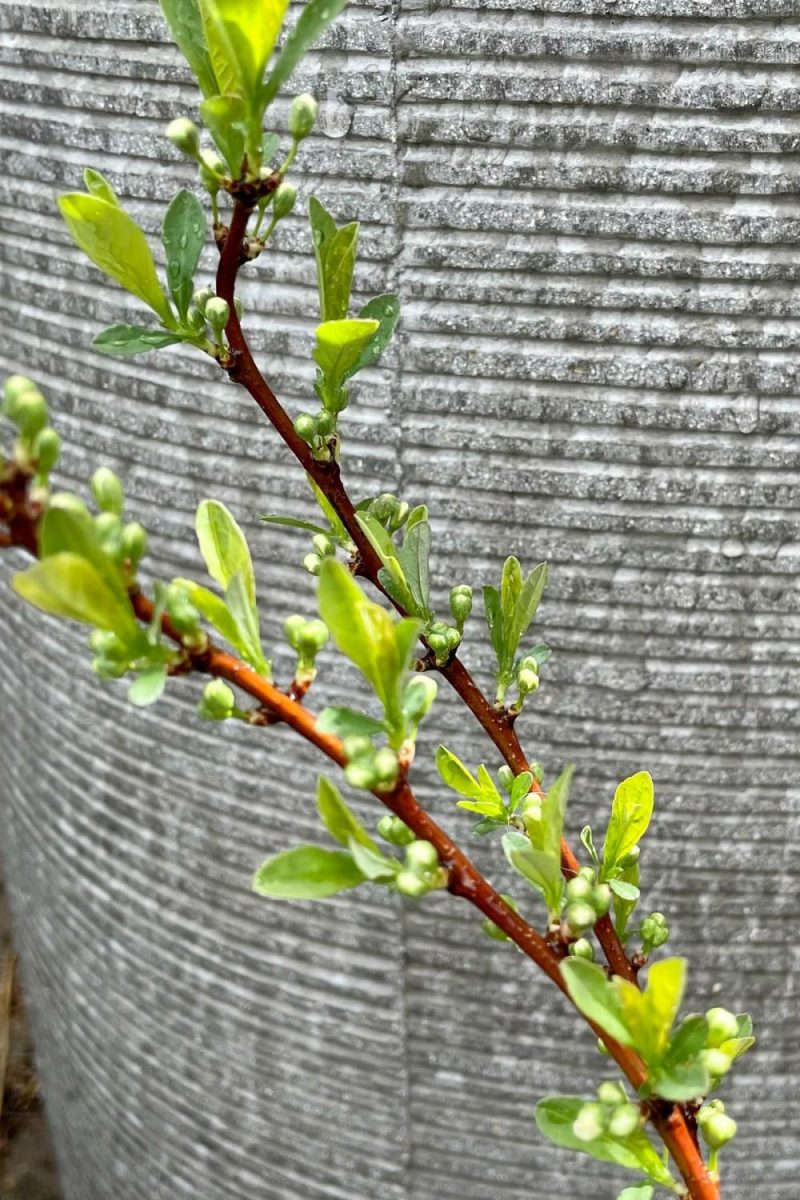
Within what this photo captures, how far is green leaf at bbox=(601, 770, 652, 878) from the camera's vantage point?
26cm

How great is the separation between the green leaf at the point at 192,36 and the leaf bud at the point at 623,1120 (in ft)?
0.65

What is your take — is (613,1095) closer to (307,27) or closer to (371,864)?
(371,864)

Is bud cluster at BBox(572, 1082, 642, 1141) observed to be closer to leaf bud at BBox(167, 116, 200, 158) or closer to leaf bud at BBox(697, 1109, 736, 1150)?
leaf bud at BBox(697, 1109, 736, 1150)

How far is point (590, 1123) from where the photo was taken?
19 centimetres

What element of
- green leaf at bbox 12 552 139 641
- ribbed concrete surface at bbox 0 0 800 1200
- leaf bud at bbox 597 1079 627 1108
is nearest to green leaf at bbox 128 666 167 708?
green leaf at bbox 12 552 139 641

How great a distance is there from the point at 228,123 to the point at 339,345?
0.15 ft

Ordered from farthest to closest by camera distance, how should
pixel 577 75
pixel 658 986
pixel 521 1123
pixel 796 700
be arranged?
pixel 521 1123 < pixel 796 700 < pixel 577 75 < pixel 658 986

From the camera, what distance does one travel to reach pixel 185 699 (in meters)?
0.59

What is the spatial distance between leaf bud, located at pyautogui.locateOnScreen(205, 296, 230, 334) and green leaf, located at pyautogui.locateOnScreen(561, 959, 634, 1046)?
Result: 137 mm

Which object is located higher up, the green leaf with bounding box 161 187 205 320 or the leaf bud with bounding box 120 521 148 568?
the green leaf with bounding box 161 187 205 320

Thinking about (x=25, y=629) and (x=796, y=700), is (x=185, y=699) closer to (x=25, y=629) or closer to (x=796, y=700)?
(x=25, y=629)

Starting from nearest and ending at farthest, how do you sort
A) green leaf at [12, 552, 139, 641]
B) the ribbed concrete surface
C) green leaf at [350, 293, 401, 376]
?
green leaf at [12, 552, 139, 641] → green leaf at [350, 293, 401, 376] → the ribbed concrete surface

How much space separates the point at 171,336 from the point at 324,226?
45 mm


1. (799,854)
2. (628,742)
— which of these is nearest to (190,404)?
(628,742)
